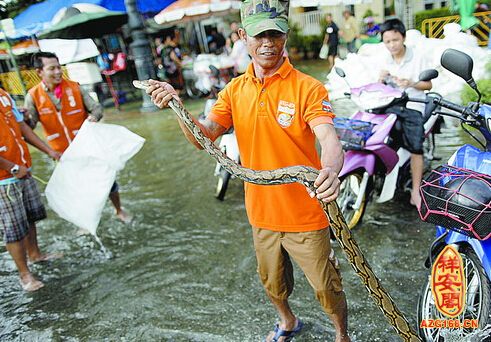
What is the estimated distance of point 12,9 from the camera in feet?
65.1

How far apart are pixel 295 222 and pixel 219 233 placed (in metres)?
2.09

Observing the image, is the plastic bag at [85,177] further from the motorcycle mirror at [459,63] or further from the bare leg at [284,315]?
the motorcycle mirror at [459,63]

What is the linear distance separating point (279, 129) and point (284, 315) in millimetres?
1198

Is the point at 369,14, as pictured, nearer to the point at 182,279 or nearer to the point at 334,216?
the point at 182,279

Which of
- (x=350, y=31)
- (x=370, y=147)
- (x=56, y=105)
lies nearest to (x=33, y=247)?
(x=56, y=105)

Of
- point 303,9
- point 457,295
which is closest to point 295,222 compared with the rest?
point 457,295

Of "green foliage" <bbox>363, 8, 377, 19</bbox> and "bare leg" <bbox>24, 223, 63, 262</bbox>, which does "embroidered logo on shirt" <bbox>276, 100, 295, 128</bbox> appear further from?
"green foliage" <bbox>363, 8, 377, 19</bbox>

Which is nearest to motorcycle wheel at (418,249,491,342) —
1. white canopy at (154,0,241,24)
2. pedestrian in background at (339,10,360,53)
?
white canopy at (154,0,241,24)

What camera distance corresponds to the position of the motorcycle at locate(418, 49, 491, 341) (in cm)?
180

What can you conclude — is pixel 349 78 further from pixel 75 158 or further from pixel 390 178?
pixel 75 158

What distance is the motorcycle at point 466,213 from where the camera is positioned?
180cm

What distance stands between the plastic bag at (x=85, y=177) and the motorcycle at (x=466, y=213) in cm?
286

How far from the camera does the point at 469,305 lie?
2.13 metres

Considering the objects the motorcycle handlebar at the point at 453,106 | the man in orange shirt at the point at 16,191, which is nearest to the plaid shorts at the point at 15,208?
the man in orange shirt at the point at 16,191
